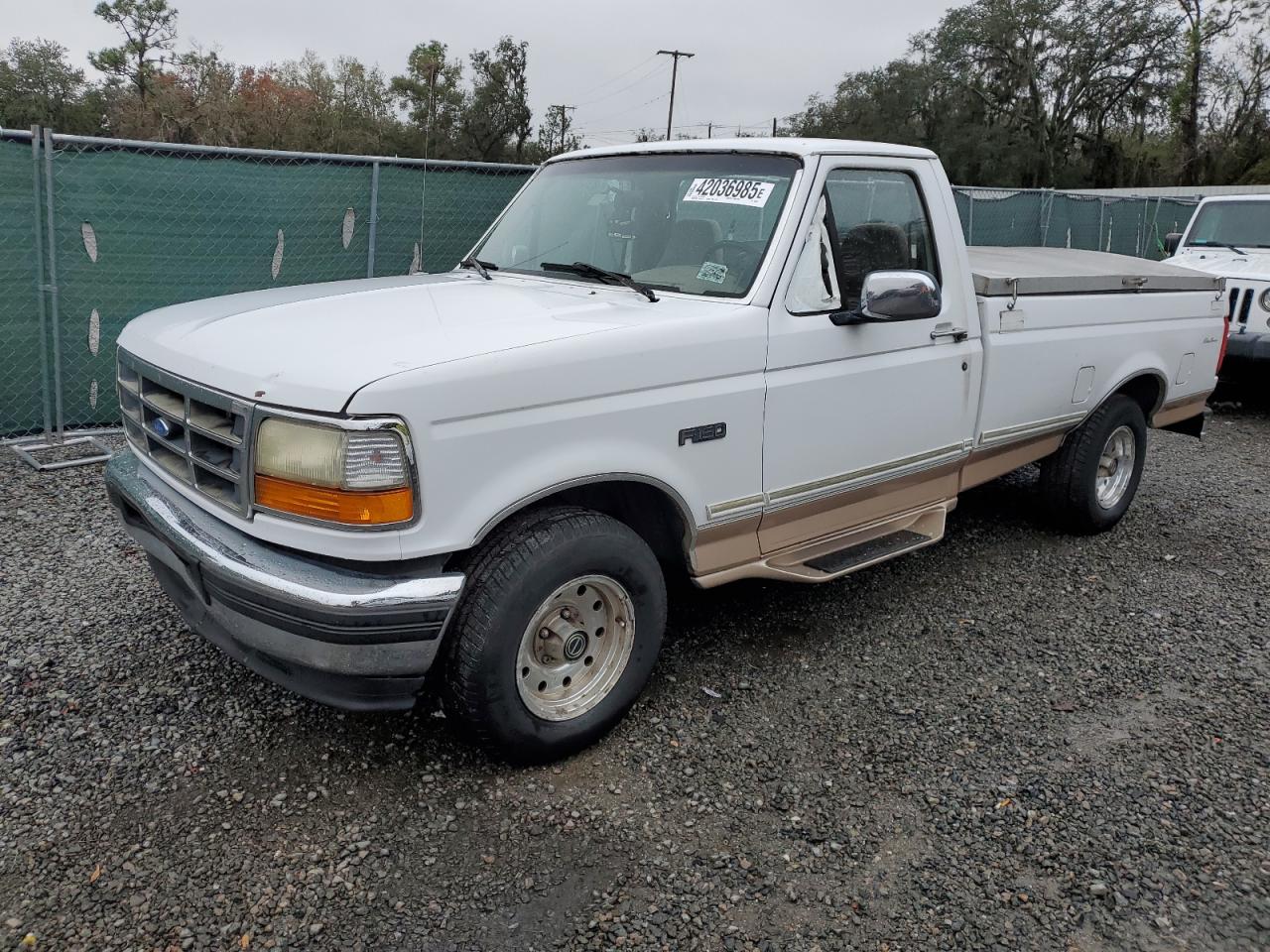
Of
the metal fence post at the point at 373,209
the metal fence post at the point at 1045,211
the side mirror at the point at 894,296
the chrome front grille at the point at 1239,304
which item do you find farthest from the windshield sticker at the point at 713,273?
the metal fence post at the point at 1045,211

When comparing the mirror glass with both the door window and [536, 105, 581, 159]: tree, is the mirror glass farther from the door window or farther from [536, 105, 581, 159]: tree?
[536, 105, 581, 159]: tree

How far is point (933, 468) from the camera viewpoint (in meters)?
4.19

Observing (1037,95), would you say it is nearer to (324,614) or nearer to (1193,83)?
(1193,83)

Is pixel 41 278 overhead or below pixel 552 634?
overhead

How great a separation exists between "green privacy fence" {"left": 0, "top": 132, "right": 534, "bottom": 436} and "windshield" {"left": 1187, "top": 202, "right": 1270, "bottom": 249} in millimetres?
8164

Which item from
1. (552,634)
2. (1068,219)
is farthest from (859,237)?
(1068,219)

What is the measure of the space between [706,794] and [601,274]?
1.95 m

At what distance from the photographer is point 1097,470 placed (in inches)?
210

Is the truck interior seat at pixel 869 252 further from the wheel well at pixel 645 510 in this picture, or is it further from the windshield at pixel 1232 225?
the windshield at pixel 1232 225

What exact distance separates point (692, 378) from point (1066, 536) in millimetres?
3427

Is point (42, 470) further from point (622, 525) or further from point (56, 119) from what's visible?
point (56, 119)

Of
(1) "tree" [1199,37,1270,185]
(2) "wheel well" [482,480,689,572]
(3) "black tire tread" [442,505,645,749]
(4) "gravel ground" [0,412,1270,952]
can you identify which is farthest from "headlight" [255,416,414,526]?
(1) "tree" [1199,37,1270,185]

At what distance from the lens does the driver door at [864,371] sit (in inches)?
136

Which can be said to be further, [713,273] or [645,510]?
[713,273]
